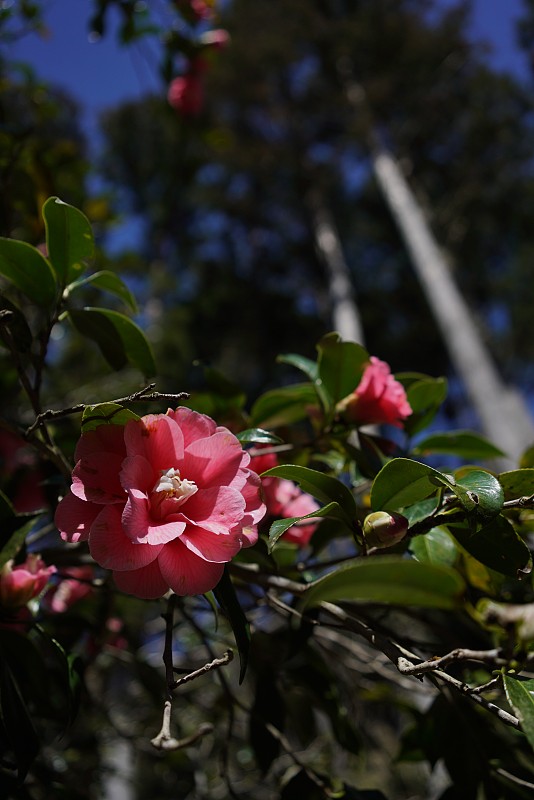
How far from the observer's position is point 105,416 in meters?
0.39

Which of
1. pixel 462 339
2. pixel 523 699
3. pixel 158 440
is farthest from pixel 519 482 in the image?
pixel 462 339

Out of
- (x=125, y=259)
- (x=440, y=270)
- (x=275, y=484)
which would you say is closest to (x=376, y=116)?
(x=440, y=270)

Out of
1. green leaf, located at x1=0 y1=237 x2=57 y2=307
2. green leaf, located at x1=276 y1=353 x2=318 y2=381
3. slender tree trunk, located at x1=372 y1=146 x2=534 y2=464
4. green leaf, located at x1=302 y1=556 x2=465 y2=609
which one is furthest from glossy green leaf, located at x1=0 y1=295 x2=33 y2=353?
slender tree trunk, located at x1=372 y1=146 x2=534 y2=464

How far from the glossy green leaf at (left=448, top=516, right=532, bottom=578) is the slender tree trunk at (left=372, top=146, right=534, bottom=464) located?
112 inches

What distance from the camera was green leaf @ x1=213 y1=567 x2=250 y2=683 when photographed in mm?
375

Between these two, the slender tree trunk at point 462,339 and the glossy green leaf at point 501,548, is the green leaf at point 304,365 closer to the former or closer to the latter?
the glossy green leaf at point 501,548

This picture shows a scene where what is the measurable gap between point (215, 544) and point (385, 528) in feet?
0.36

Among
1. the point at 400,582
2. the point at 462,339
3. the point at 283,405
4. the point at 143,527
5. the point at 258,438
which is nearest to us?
the point at 400,582

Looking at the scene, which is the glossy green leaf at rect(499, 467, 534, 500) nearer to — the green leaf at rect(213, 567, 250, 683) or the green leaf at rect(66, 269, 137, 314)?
the green leaf at rect(213, 567, 250, 683)

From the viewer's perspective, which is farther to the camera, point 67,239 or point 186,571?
point 67,239

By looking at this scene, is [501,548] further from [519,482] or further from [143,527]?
Answer: [143,527]

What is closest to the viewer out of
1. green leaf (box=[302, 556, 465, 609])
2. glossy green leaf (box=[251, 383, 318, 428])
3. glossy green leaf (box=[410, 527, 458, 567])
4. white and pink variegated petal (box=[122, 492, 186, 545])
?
green leaf (box=[302, 556, 465, 609])

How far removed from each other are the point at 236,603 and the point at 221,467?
92mm

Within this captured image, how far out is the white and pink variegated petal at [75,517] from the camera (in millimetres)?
369
